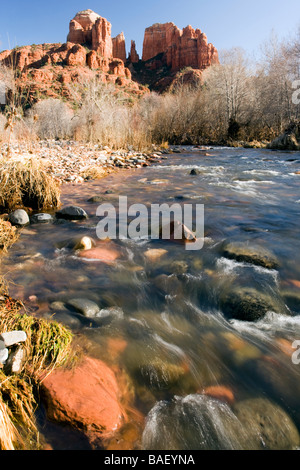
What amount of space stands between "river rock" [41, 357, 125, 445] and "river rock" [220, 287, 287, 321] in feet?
3.48

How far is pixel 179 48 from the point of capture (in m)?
79.9

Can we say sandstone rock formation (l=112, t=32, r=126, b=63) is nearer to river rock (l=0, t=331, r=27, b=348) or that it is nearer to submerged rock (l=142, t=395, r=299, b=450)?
river rock (l=0, t=331, r=27, b=348)

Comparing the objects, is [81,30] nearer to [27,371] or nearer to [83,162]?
[83,162]

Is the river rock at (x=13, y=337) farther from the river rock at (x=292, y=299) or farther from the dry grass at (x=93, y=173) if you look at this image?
the dry grass at (x=93, y=173)

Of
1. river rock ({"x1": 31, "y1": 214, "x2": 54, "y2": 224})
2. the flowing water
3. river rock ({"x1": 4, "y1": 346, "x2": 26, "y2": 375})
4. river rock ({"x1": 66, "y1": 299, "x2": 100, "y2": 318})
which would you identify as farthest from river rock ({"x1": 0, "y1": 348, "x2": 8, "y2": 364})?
river rock ({"x1": 31, "y1": 214, "x2": 54, "y2": 224})

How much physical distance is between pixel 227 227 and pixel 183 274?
1.53m

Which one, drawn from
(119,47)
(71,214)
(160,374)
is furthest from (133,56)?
(160,374)

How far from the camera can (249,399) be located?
1.34 m

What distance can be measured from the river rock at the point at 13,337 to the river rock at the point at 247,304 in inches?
55.6

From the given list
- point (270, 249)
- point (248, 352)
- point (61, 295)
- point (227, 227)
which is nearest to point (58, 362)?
point (61, 295)

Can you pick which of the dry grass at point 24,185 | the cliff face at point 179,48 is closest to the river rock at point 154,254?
the dry grass at point 24,185

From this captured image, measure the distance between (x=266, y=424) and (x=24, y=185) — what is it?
4.25 meters

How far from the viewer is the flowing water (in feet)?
4.10

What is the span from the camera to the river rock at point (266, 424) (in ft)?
3.74
